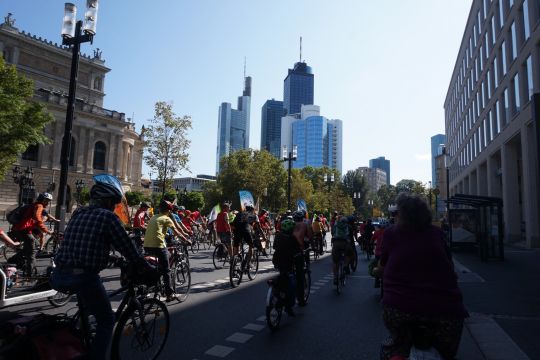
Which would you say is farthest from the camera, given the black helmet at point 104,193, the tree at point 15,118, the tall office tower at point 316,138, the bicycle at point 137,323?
the tall office tower at point 316,138

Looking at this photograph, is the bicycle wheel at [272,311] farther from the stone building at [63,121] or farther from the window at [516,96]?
the stone building at [63,121]

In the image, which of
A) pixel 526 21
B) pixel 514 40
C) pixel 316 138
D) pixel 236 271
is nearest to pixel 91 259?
pixel 236 271

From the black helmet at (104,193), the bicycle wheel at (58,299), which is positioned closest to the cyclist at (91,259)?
the black helmet at (104,193)

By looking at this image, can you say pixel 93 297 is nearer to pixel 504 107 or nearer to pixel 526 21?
pixel 526 21

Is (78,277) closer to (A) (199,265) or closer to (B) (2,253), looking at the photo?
(A) (199,265)

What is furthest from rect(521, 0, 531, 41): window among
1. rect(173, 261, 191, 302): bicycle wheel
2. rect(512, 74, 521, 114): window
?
rect(173, 261, 191, 302): bicycle wheel

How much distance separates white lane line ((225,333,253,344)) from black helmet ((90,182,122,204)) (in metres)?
2.80

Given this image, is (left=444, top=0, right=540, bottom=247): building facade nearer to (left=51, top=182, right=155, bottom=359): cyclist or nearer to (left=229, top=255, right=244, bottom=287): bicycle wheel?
(left=229, top=255, right=244, bottom=287): bicycle wheel

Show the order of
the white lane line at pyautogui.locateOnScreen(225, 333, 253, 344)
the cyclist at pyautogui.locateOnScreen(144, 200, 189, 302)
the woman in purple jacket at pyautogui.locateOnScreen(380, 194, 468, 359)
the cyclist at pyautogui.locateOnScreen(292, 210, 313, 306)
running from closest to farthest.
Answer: the woman in purple jacket at pyautogui.locateOnScreen(380, 194, 468, 359) → the white lane line at pyautogui.locateOnScreen(225, 333, 253, 344) → the cyclist at pyautogui.locateOnScreen(144, 200, 189, 302) → the cyclist at pyautogui.locateOnScreen(292, 210, 313, 306)

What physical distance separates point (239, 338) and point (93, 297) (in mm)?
2637

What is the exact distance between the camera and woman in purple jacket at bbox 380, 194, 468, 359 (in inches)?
106

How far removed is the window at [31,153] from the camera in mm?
55344

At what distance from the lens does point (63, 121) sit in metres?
59.1

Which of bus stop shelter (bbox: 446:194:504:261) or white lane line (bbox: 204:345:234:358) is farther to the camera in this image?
bus stop shelter (bbox: 446:194:504:261)
